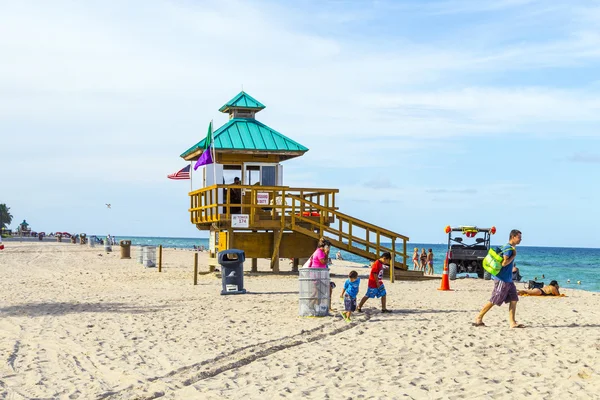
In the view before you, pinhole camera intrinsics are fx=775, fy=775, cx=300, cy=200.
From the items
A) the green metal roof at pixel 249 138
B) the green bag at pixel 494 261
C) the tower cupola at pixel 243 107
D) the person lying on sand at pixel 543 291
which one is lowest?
the person lying on sand at pixel 543 291

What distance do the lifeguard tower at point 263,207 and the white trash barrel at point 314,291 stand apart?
9.51 m

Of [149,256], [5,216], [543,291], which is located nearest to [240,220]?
[543,291]

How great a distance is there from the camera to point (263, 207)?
24047 mm

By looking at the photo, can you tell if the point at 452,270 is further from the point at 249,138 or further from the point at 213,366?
the point at 213,366

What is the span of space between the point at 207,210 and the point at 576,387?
60.6 feet

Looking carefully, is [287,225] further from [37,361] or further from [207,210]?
[37,361]

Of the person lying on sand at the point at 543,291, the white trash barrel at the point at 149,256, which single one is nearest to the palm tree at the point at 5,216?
the white trash barrel at the point at 149,256

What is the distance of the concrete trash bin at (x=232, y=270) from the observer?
18156 mm

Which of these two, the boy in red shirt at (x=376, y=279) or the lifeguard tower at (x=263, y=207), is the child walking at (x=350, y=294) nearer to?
the boy in red shirt at (x=376, y=279)

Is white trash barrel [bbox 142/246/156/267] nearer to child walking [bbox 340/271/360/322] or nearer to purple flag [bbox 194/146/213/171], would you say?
purple flag [bbox 194/146/213/171]

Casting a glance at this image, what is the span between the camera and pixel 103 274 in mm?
27422

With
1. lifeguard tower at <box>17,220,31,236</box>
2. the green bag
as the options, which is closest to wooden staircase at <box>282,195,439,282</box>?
the green bag

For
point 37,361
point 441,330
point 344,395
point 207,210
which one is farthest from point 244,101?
point 344,395

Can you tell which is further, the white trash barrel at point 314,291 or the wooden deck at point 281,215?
the wooden deck at point 281,215
